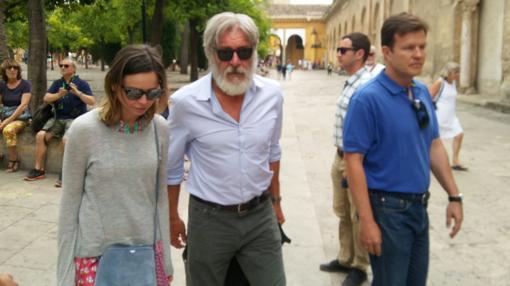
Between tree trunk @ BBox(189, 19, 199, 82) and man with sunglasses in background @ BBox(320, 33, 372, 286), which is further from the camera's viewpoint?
tree trunk @ BBox(189, 19, 199, 82)

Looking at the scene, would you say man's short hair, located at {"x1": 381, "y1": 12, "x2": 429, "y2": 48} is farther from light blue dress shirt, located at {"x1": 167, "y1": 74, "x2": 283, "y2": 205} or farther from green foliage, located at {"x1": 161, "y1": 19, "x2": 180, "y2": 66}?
green foliage, located at {"x1": 161, "y1": 19, "x2": 180, "y2": 66}

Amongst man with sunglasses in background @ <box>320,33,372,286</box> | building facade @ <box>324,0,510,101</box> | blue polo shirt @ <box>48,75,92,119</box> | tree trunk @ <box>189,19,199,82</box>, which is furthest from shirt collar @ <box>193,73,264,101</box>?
tree trunk @ <box>189,19,199,82</box>

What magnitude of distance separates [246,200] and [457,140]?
6.63m

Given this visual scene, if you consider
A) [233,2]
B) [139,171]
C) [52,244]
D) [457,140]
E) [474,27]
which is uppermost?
[233,2]

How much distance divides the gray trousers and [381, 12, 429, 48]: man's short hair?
1058 millimetres

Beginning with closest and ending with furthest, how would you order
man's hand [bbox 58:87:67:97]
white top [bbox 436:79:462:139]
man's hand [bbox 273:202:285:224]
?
man's hand [bbox 273:202:285:224] < man's hand [bbox 58:87:67:97] < white top [bbox 436:79:462:139]

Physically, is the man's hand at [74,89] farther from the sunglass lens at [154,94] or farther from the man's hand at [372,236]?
the man's hand at [372,236]

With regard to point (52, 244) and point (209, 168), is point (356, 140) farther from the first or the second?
point (52, 244)

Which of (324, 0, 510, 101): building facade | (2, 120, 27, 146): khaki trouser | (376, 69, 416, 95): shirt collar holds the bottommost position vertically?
(2, 120, 27, 146): khaki trouser

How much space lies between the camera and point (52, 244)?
5215mm

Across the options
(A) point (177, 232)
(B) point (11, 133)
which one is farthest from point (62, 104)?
(A) point (177, 232)

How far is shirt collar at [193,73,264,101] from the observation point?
2.77m

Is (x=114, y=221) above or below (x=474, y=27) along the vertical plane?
below

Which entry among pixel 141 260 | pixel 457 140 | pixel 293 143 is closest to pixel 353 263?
pixel 141 260
